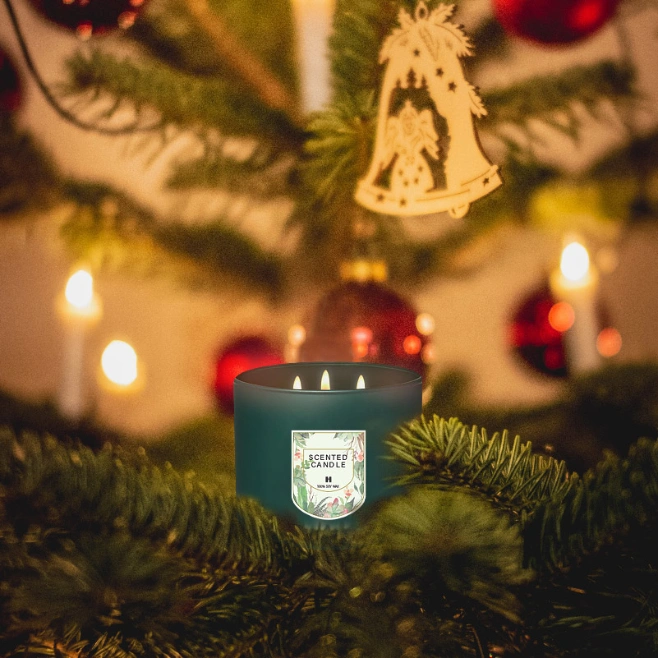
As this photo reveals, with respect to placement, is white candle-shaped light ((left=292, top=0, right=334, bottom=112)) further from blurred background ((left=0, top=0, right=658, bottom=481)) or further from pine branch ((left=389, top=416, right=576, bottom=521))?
pine branch ((left=389, top=416, right=576, bottom=521))

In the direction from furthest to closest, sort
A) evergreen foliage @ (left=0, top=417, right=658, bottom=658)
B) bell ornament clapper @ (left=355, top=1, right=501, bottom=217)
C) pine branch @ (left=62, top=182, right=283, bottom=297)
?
pine branch @ (left=62, top=182, right=283, bottom=297)
bell ornament clapper @ (left=355, top=1, right=501, bottom=217)
evergreen foliage @ (left=0, top=417, right=658, bottom=658)

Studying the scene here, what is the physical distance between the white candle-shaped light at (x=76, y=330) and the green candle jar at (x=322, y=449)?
28 centimetres

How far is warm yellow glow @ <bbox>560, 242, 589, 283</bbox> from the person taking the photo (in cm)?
51

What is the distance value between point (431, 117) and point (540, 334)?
0.20 m

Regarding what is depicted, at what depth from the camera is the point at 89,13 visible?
0.52 meters

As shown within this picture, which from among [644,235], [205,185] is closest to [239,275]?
[205,185]

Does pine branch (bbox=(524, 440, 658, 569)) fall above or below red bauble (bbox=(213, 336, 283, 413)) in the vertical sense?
below

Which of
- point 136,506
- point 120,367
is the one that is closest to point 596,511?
point 136,506

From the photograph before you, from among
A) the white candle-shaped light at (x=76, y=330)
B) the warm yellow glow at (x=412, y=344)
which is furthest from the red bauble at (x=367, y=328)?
the white candle-shaped light at (x=76, y=330)

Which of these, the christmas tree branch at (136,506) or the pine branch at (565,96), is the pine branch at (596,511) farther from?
the pine branch at (565,96)

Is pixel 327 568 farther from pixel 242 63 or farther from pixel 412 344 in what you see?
pixel 242 63

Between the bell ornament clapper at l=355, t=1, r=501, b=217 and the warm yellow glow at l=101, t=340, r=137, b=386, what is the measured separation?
0.29 meters

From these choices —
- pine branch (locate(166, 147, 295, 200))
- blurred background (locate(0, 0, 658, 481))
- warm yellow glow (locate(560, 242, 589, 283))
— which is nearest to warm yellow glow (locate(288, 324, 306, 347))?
blurred background (locate(0, 0, 658, 481))

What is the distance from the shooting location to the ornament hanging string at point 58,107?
0.54 meters
